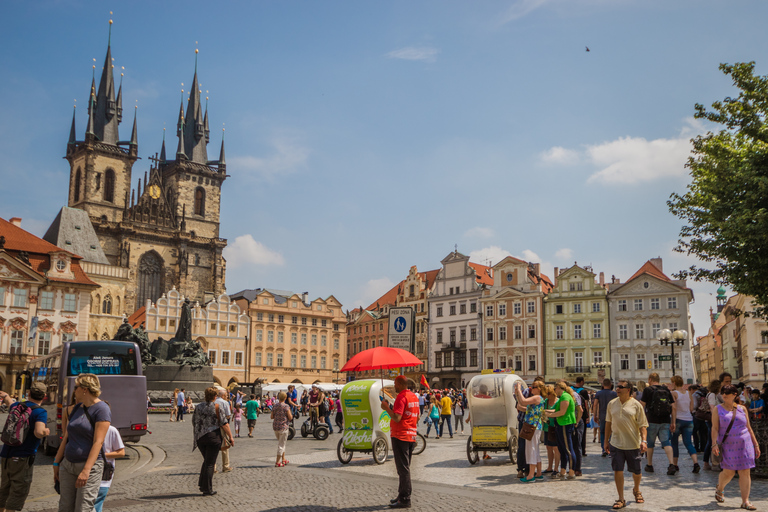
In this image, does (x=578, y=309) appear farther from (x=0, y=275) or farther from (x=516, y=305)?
(x=0, y=275)

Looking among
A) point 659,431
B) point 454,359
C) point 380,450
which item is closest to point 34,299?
point 454,359

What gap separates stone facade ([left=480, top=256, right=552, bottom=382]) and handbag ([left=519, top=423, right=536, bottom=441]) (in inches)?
2168

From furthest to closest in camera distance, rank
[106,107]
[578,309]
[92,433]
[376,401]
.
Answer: [106,107]
[578,309]
[376,401]
[92,433]

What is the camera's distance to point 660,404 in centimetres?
1275

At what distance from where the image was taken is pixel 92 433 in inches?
256

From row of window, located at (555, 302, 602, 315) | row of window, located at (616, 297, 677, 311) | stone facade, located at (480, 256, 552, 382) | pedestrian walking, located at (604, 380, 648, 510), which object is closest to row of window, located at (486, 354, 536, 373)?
stone facade, located at (480, 256, 552, 382)

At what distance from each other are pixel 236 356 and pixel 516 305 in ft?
95.4

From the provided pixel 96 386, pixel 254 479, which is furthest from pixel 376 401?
pixel 96 386

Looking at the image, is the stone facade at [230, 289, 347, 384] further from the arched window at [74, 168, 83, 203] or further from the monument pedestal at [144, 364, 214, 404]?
the monument pedestal at [144, 364, 214, 404]

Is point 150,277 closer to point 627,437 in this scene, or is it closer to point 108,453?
point 627,437

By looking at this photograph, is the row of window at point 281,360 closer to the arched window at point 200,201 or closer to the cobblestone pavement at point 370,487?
the arched window at point 200,201

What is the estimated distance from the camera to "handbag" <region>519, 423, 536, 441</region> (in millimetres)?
11523

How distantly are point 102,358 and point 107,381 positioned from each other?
1.92 metres

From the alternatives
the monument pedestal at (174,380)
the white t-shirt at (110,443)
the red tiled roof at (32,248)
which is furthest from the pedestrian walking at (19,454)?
the red tiled roof at (32,248)
